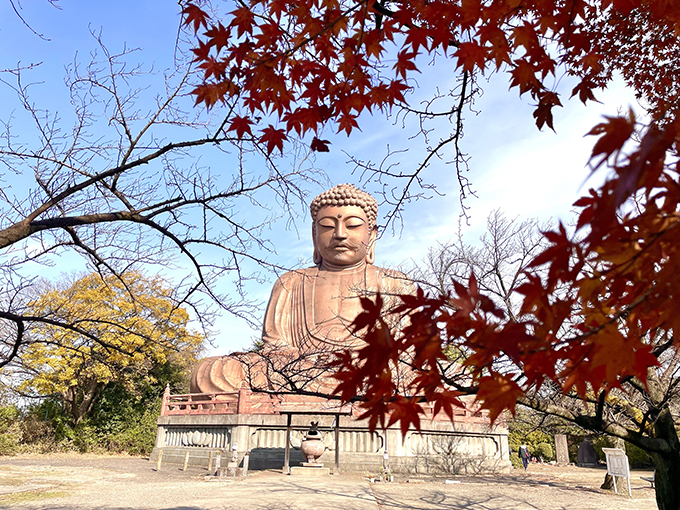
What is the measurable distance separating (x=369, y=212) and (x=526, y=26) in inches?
526

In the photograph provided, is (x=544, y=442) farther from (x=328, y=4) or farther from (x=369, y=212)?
(x=328, y=4)

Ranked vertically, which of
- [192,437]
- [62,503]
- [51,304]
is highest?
[51,304]

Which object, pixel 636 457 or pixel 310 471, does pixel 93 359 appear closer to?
pixel 310 471

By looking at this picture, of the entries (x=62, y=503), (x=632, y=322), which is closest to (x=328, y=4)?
(x=632, y=322)

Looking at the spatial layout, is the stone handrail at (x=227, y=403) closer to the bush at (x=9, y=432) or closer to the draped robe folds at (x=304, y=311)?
the draped robe folds at (x=304, y=311)

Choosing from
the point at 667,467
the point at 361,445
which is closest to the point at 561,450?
the point at 361,445

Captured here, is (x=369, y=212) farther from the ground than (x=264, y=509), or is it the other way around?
(x=369, y=212)

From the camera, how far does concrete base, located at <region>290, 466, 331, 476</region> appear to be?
11.3m

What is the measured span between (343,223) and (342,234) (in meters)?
0.37

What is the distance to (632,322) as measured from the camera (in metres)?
1.93

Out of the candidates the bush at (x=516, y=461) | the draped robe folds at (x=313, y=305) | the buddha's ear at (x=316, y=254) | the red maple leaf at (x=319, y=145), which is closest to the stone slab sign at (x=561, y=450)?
the bush at (x=516, y=461)

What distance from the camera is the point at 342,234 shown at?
15.8 m

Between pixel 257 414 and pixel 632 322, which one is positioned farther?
pixel 257 414

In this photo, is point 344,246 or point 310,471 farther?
point 344,246
